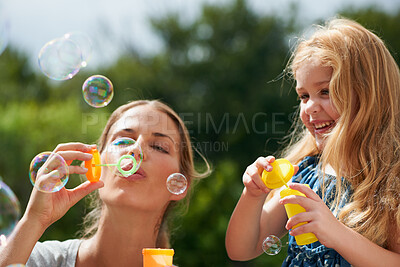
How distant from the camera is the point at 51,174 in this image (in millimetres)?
1852

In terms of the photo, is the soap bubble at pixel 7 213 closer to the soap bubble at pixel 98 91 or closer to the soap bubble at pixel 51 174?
the soap bubble at pixel 51 174

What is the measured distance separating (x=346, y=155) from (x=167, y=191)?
2.87ft

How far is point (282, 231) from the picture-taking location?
228cm

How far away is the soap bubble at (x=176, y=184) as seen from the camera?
224 centimetres

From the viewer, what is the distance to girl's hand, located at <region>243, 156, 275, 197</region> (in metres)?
1.85

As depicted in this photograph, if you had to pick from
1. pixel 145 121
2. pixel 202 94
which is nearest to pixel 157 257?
pixel 145 121

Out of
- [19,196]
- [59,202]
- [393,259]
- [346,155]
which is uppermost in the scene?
[346,155]

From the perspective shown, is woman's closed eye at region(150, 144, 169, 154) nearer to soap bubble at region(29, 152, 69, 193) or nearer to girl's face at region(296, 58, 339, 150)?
soap bubble at region(29, 152, 69, 193)

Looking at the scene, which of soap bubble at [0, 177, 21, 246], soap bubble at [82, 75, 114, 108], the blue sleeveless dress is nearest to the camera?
soap bubble at [0, 177, 21, 246]

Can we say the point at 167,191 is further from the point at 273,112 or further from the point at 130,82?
the point at 130,82

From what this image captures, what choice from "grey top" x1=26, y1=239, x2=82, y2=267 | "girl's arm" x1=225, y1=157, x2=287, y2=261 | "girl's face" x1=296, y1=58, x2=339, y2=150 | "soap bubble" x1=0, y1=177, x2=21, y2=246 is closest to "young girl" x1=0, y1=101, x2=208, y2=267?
"grey top" x1=26, y1=239, x2=82, y2=267

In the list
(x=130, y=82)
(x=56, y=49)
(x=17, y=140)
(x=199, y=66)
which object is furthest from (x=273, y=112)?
(x=56, y=49)

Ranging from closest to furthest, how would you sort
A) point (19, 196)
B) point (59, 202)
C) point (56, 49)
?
point (59, 202) → point (56, 49) → point (19, 196)

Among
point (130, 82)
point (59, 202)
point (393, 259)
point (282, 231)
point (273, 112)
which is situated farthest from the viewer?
point (130, 82)
